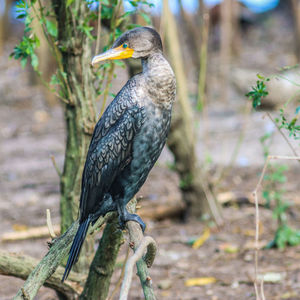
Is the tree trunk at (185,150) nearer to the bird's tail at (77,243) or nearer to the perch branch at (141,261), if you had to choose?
the bird's tail at (77,243)

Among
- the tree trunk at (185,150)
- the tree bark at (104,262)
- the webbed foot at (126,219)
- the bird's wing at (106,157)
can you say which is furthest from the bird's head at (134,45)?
the tree trunk at (185,150)

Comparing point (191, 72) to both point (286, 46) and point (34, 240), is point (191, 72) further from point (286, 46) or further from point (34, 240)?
point (34, 240)

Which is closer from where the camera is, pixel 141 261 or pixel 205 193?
pixel 141 261

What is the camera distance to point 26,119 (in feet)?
36.4

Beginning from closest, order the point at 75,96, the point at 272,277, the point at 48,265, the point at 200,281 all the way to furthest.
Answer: the point at 48,265 → the point at 75,96 → the point at 272,277 → the point at 200,281

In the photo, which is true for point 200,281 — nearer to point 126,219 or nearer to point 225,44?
point 126,219

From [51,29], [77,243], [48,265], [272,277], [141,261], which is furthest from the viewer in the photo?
[272,277]

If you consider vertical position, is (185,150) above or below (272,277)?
above

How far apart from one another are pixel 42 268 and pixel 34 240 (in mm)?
2742

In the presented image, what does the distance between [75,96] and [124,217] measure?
0.87m

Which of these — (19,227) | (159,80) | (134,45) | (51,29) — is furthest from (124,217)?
(19,227)

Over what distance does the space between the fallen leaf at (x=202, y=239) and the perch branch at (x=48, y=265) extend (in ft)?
7.82

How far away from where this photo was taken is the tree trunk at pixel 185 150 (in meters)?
4.85

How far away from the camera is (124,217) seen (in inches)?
95.0
